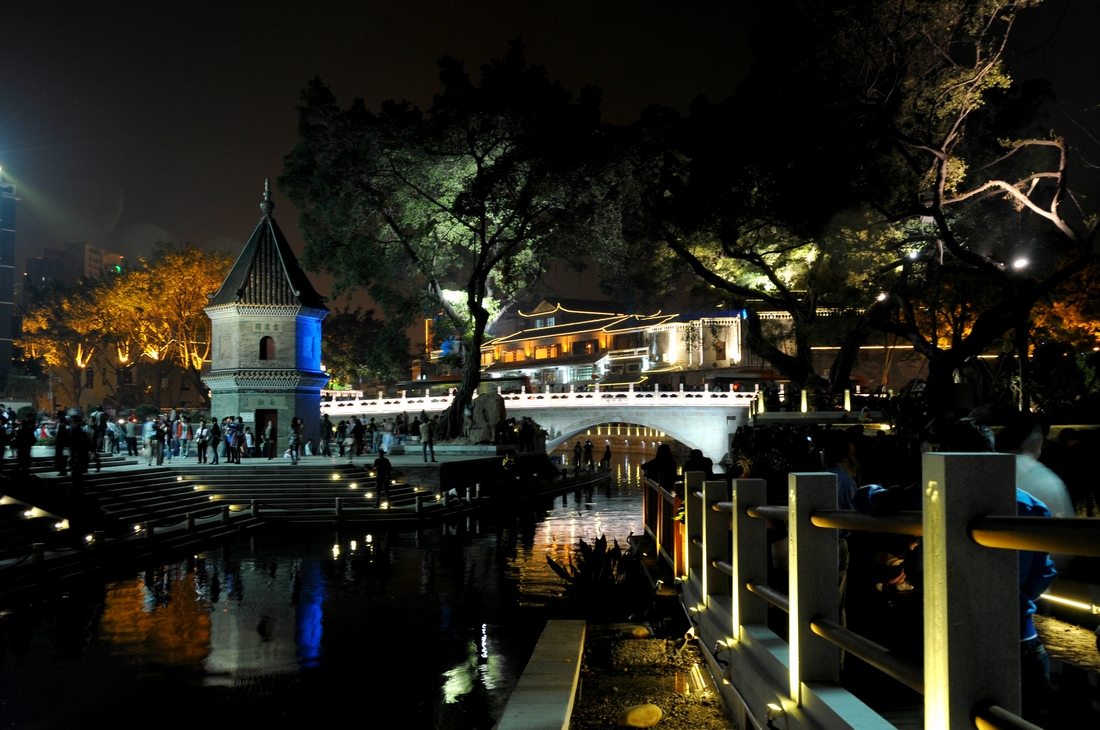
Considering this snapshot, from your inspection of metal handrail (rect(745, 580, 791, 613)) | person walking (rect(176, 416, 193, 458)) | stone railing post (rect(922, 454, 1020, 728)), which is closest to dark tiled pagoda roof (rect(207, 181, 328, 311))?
person walking (rect(176, 416, 193, 458))

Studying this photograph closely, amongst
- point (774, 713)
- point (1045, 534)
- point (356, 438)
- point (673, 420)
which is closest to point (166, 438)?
point (356, 438)

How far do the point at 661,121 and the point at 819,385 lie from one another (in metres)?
10.5

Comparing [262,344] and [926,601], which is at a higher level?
[262,344]

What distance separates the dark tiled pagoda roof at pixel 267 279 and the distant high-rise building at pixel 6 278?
96.4ft

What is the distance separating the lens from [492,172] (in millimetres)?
29938

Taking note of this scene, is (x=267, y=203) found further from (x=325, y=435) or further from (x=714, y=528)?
(x=714, y=528)

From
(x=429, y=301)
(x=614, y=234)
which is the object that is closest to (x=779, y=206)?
(x=614, y=234)

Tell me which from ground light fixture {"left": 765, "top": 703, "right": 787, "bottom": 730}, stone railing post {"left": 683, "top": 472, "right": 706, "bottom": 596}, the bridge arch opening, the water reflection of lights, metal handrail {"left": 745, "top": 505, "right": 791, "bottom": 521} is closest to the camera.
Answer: ground light fixture {"left": 765, "top": 703, "right": 787, "bottom": 730}

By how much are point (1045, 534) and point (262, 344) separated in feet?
112

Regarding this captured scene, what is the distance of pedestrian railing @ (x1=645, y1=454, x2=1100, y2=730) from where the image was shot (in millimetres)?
2150

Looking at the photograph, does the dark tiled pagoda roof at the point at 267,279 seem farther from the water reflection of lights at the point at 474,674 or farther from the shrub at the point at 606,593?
the shrub at the point at 606,593

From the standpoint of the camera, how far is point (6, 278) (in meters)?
55.0

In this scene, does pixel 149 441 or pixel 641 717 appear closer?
pixel 641 717

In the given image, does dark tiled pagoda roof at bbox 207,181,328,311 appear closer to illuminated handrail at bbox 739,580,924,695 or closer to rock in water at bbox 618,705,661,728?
rock in water at bbox 618,705,661,728
